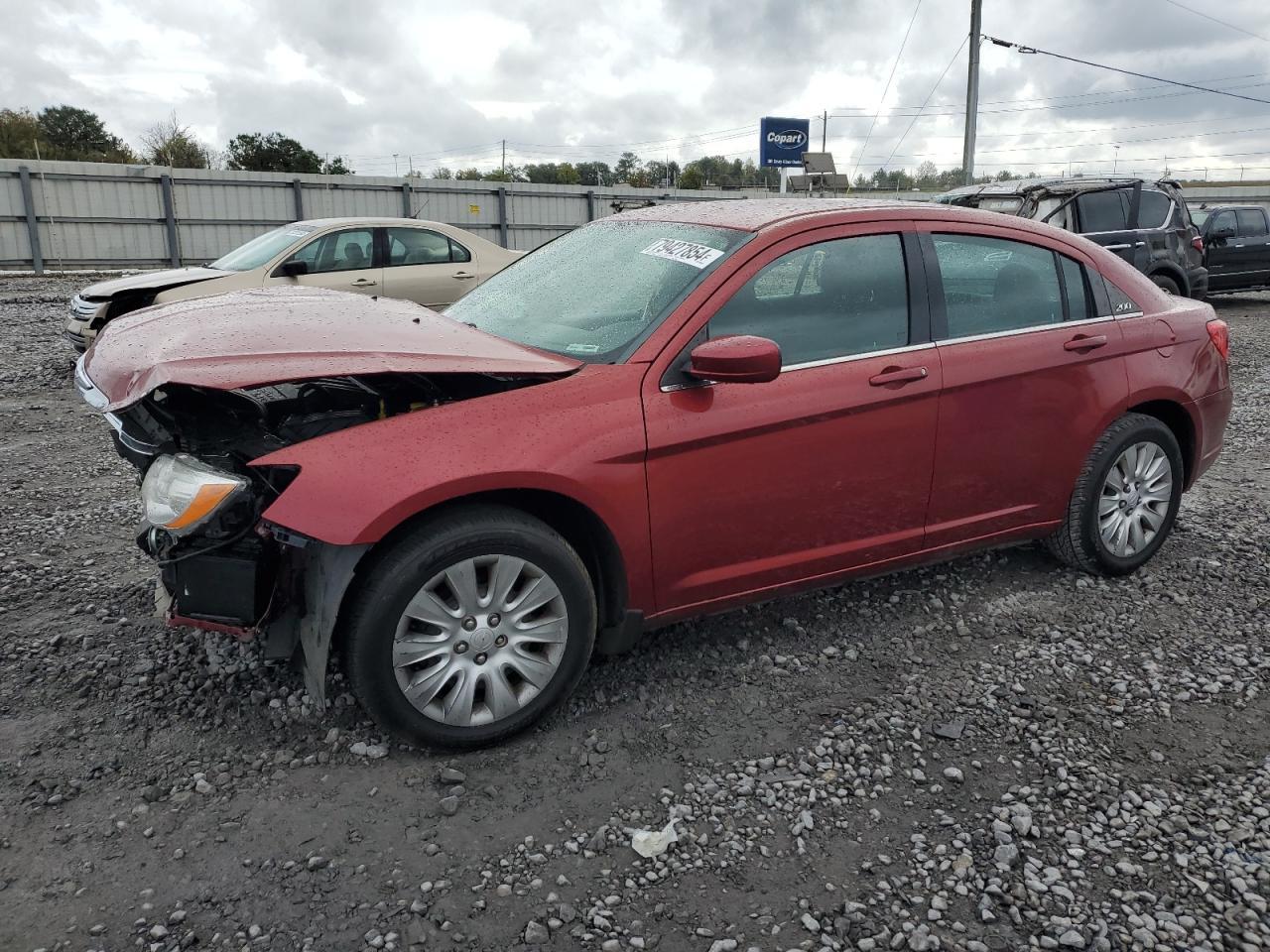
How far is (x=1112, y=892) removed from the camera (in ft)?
8.07

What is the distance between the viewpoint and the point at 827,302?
358 centimetres

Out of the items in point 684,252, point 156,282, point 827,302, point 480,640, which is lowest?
point 480,640

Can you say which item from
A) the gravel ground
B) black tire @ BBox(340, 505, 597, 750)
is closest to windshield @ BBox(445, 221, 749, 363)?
black tire @ BBox(340, 505, 597, 750)

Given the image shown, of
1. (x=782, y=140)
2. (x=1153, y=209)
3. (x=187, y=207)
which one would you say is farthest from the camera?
(x=782, y=140)

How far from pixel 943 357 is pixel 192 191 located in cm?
2293

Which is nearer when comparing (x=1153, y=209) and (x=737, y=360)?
(x=737, y=360)

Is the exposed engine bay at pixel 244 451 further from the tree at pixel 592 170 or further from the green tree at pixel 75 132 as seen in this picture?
the tree at pixel 592 170

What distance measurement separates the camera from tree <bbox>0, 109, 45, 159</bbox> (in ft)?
124

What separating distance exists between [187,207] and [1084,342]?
22993mm

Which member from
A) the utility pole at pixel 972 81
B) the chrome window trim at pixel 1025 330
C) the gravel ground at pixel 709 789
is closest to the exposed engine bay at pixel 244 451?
the gravel ground at pixel 709 789

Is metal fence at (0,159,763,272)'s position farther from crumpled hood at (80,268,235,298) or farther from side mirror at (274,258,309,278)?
crumpled hood at (80,268,235,298)

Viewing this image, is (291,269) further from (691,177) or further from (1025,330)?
(691,177)

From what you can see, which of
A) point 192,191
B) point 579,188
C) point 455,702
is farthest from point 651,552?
point 579,188

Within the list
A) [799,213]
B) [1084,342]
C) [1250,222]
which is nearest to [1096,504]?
[1084,342]
